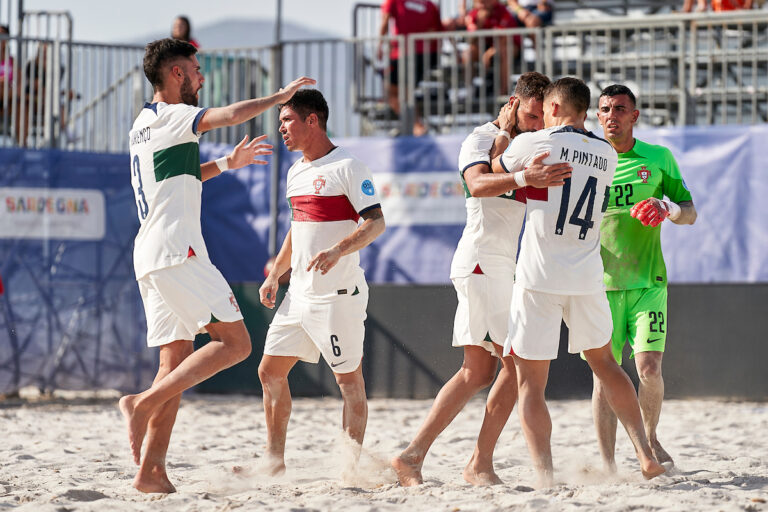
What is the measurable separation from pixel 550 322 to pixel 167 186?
1930 millimetres

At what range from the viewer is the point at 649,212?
499 centimetres

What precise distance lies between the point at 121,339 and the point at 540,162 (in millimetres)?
6057

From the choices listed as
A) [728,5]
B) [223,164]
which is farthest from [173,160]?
[728,5]

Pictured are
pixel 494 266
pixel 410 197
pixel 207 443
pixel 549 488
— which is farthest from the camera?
pixel 410 197

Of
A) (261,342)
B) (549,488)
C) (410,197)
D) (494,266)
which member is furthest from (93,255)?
(549,488)

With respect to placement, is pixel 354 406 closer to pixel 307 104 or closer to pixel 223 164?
pixel 223 164

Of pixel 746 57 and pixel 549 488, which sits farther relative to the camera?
pixel 746 57

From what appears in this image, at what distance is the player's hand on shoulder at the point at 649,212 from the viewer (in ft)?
16.4

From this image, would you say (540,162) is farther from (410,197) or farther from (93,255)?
(93,255)

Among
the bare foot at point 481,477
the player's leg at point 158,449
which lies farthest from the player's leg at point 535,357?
the player's leg at point 158,449

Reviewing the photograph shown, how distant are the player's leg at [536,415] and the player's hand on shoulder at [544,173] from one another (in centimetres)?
82

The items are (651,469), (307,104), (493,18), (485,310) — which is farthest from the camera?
(493,18)

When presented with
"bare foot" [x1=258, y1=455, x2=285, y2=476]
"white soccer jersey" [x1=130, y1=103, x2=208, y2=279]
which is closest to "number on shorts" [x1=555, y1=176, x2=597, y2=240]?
"white soccer jersey" [x1=130, y1=103, x2=208, y2=279]

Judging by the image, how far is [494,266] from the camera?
197 inches
